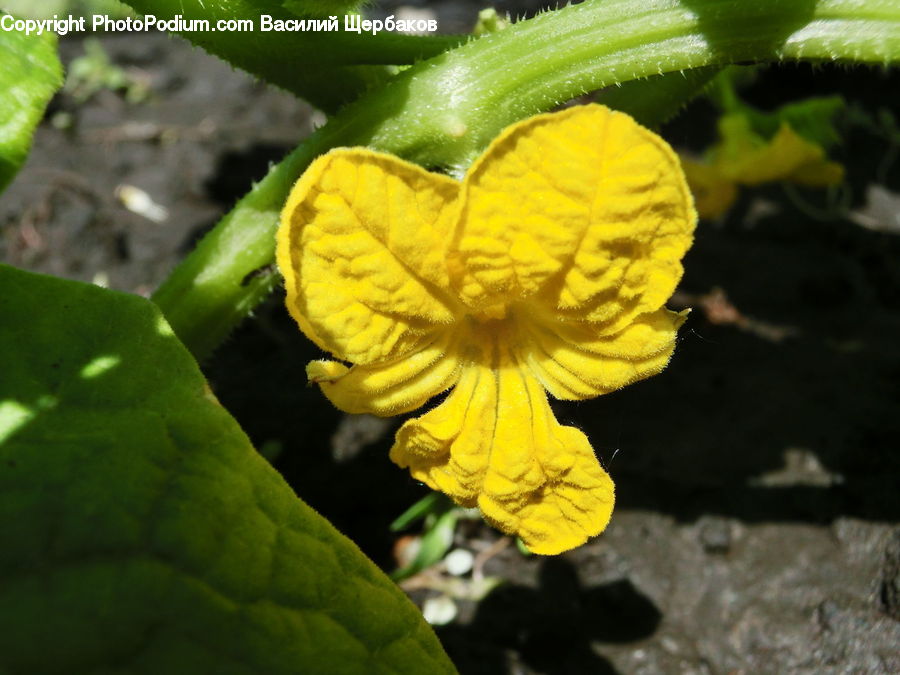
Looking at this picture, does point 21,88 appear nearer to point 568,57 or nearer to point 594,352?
point 568,57

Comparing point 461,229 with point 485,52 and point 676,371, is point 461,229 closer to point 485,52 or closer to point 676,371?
point 485,52

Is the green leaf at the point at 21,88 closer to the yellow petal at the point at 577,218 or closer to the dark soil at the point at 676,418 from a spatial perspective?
the yellow petal at the point at 577,218

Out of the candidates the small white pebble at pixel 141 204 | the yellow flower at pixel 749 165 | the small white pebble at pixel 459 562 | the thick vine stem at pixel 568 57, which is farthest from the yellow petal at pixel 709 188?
the small white pebble at pixel 141 204

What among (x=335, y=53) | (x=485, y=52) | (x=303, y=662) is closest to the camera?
(x=303, y=662)

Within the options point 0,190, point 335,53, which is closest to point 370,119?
point 335,53

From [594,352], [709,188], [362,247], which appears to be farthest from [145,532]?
[709,188]

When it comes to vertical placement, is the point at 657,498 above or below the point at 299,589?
below

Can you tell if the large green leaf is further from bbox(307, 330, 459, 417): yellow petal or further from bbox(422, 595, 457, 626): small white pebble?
bbox(422, 595, 457, 626): small white pebble
